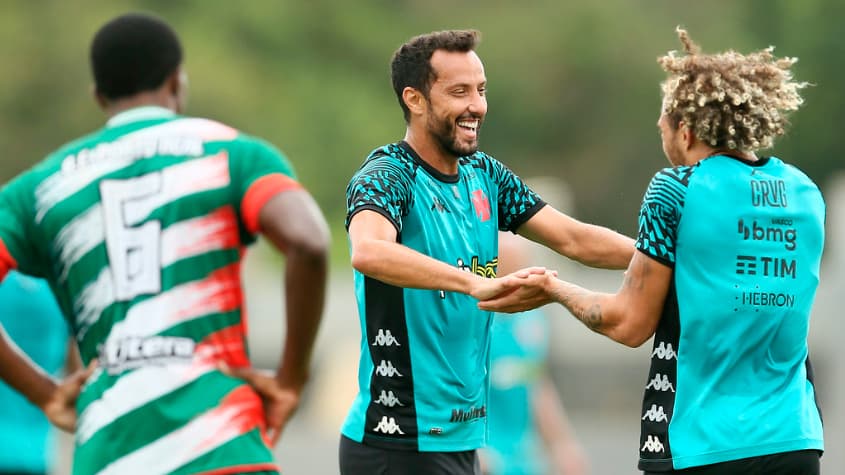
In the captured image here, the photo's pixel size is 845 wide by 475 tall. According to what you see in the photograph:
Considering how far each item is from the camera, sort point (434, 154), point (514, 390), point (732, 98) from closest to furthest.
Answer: point (732, 98)
point (434, 154)
point (514, 390)

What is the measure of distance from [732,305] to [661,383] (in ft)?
1.23

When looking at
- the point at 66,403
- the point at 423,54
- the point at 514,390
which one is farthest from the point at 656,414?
the point at 514,390

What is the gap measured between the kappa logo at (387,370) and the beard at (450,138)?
0.82m

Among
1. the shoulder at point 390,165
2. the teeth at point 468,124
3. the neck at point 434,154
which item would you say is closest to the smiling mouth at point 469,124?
the teeth at point 468,124

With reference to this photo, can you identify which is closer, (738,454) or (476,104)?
(738,454)

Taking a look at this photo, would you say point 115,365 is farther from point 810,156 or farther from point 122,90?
point 810,156

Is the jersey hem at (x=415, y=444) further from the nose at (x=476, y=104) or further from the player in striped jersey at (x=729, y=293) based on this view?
the nose at (x=476, y=104)

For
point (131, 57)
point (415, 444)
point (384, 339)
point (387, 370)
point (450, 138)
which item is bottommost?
point (415, 444)

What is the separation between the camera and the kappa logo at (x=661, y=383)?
5.23 m

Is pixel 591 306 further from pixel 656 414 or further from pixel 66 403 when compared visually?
pixel 66 403

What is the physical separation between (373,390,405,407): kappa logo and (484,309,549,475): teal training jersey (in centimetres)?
440

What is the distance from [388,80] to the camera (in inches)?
1527

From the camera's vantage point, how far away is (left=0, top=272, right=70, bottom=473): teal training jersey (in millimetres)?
7516

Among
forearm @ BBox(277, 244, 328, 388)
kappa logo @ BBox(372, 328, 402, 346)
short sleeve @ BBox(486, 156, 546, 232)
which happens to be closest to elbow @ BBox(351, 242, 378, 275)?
forearm @ BBox(277, 244, 328, 388)
